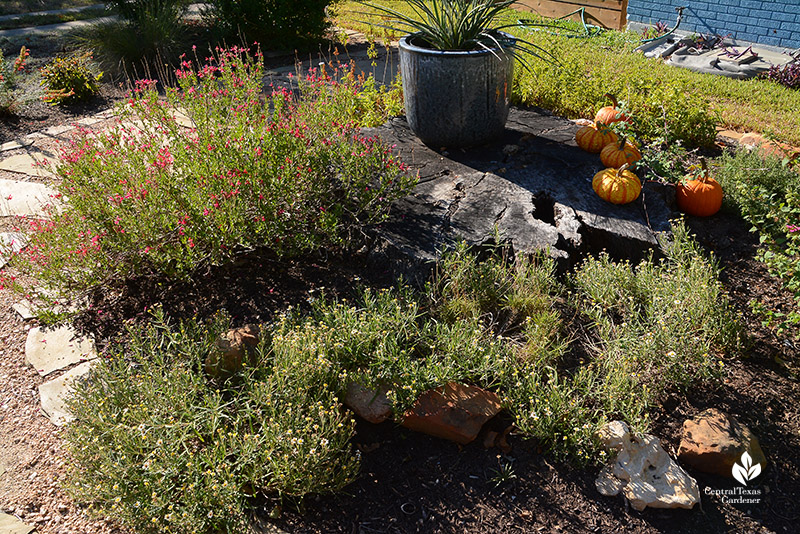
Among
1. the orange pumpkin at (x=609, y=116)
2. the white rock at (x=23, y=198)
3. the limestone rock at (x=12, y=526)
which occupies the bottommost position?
the limestone rock at (x=12, y=526)

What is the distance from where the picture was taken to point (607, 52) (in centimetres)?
793

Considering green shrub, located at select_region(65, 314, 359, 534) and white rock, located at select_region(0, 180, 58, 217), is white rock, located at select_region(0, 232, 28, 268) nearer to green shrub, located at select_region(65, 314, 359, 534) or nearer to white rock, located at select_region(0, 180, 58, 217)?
white rock, located at select_region(0, 180, 58, 217)

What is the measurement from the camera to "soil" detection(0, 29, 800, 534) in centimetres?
244

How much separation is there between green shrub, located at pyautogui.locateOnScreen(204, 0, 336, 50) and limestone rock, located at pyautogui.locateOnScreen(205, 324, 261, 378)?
632cm

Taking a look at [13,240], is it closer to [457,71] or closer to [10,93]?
[10,93]

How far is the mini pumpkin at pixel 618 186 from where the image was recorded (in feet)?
12.9

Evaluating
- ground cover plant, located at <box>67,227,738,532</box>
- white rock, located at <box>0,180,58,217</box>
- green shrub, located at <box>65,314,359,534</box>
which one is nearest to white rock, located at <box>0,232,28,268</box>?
white rock, located at <box>0,180,58,217</box>

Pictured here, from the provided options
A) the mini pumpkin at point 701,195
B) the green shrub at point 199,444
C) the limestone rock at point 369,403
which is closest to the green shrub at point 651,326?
the mini pumpkin at point 701,195

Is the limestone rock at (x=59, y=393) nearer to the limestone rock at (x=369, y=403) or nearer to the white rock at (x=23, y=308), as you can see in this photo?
the white rock at (x=23, y=308)

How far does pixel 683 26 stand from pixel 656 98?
15.9 feet

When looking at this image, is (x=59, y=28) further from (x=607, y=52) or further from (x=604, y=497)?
(x=604, y=497)

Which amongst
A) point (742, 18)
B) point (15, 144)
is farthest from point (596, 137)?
point (742, 18)

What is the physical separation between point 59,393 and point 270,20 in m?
6.83

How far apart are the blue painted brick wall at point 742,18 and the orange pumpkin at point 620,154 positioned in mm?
5636
